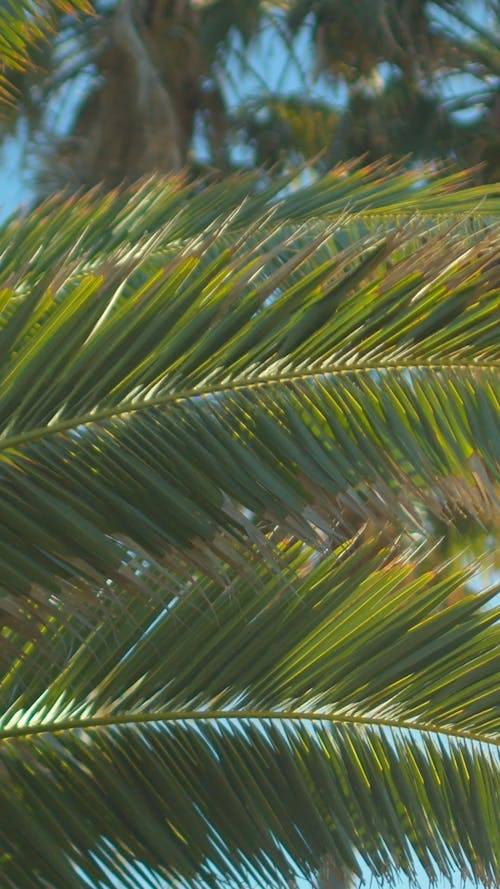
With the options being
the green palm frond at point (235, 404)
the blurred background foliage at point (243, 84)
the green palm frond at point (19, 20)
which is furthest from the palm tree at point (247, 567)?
the blurred background foliage at point (243, 84)

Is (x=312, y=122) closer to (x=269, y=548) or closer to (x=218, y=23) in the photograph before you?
(x=218, y=23)

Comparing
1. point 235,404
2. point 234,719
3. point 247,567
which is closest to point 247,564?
point 247,567

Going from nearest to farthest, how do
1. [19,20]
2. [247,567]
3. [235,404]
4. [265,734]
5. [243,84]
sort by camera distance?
1. [247,567]
2. [235,404]
3. [265,734]
4. [19,20]
5. [243,84]

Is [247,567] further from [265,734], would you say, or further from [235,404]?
[265,734]

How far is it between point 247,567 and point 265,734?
2.51ft

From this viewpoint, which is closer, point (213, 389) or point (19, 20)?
point (213, 389)

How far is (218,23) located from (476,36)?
1505 mm

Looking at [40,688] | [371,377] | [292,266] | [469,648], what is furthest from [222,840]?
[292,266]

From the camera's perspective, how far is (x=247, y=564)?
8.37ft

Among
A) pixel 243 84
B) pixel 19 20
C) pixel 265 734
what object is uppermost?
pixel 243 84

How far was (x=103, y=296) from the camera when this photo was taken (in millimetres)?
2623

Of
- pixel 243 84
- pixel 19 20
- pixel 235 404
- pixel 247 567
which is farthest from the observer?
pixel 243 84

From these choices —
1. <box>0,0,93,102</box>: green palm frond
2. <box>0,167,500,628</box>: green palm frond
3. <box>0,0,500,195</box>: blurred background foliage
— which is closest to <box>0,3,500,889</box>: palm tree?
<box>0,167,500,628</box>: green palm frond

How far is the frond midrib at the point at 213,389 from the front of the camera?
253 cm
